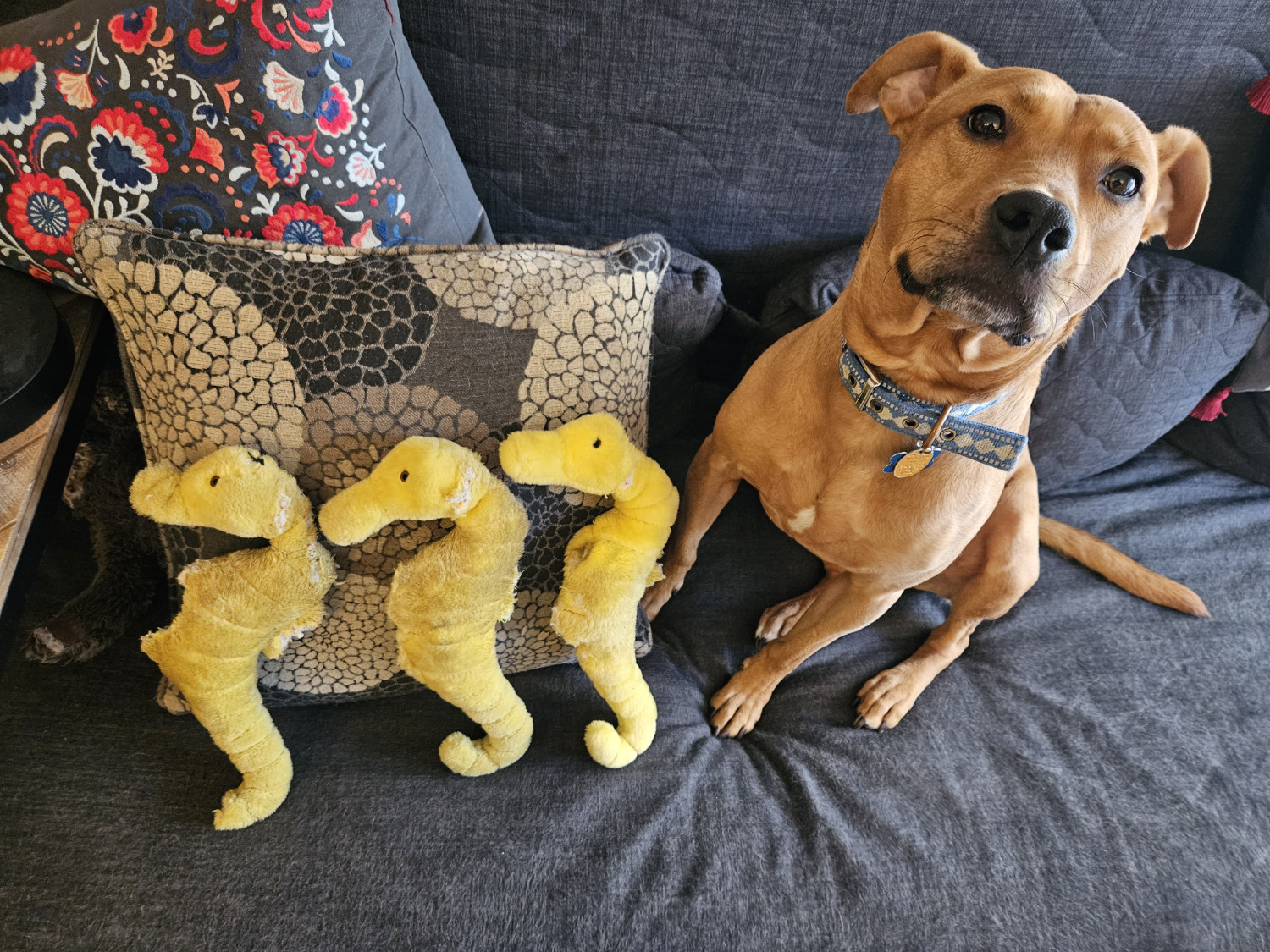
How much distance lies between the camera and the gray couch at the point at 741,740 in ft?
3.06

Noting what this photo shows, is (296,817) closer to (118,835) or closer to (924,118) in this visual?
(118,835)

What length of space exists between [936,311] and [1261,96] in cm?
102

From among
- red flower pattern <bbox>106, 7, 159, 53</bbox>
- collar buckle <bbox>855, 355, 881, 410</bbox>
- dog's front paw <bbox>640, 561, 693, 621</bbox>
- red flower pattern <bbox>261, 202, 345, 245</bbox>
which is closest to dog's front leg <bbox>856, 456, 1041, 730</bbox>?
dog's front paw <bbox>640, 561, 693, 621</bbox>

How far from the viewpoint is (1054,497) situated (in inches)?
65.4

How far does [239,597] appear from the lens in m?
0.88

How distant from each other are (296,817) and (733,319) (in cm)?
111

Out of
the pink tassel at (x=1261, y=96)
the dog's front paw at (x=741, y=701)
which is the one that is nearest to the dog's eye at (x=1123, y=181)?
the pink tassel at (x=1261, y=96)

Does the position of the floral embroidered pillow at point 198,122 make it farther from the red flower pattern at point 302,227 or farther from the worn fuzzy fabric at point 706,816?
the worn fuzzy fabric at point 706,816

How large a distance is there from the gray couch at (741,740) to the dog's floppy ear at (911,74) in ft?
1.20

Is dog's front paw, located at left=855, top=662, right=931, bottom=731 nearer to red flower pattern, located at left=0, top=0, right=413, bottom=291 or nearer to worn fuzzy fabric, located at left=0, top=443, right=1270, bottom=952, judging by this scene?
worn fuzzy fabric, located at left=0, top=443, right=1270, bottom=952

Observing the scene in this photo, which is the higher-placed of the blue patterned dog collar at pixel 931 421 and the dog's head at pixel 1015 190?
the dog's head at pixel 1015 190

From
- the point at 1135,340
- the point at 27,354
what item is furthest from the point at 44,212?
the point at 1135,340

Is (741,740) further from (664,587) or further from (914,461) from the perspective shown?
(914,461)

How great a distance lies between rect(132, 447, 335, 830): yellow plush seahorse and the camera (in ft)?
2.78
